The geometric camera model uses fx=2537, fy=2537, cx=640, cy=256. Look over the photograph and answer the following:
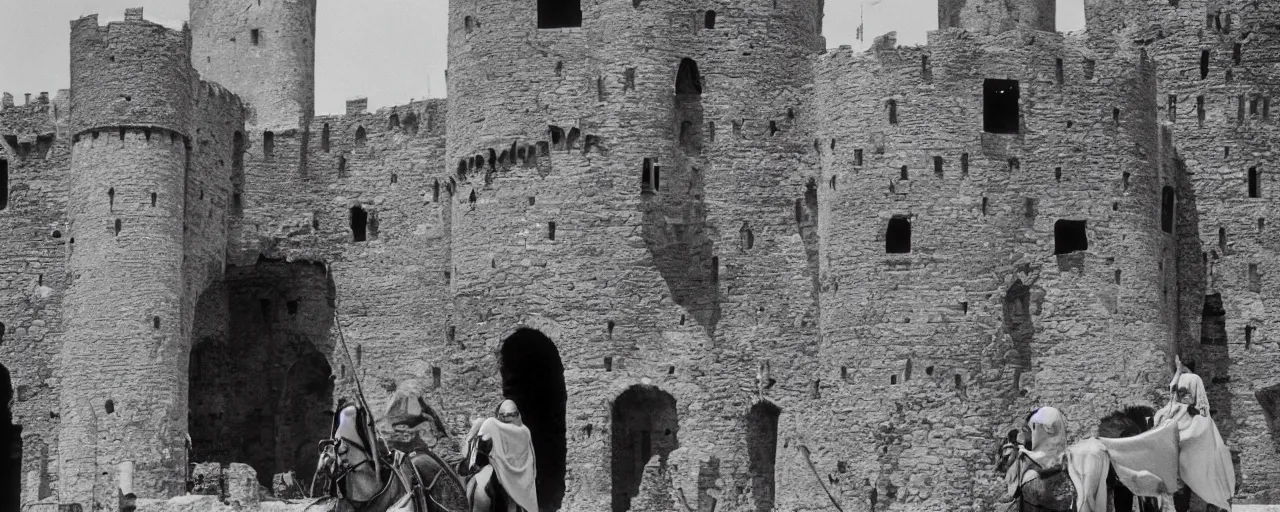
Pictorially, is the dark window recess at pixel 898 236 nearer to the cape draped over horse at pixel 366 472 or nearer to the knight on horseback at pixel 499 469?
the knight on horseback at pixel 499 469

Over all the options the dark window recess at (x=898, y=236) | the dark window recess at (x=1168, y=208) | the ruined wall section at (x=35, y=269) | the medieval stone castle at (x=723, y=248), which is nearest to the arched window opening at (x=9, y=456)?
the medieval stone castle at (x=723, y=248)

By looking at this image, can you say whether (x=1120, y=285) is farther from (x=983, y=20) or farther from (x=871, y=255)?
(x=983, y=20)

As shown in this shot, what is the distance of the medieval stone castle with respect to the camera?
5372 cm

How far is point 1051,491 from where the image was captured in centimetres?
3152

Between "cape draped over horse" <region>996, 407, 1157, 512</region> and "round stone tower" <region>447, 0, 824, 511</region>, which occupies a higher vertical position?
"round stone tower" <region>447, 0, 824, 511</region>

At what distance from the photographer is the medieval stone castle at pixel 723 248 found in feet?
176

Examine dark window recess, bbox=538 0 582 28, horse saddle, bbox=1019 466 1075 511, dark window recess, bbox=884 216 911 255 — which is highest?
dark window recess, bbox=538 0 582 28

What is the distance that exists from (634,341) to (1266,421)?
554 inches

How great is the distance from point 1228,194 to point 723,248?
1139 cm

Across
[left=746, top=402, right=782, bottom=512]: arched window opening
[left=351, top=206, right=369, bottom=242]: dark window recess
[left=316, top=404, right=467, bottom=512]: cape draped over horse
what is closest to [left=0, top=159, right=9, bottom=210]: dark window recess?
[left=351, top=206, right=369, bottom=242]: dark window recess

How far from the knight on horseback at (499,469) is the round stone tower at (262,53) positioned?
33832 millimetres

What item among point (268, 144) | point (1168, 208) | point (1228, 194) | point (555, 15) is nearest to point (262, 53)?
point (268, 144)

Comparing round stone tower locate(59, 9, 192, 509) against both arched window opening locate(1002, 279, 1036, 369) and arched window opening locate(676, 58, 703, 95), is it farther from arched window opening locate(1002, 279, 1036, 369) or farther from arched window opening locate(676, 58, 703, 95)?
arched window opening locate(1002, 279, 1036, 369)

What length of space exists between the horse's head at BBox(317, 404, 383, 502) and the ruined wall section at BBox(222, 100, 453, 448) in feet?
82.5
